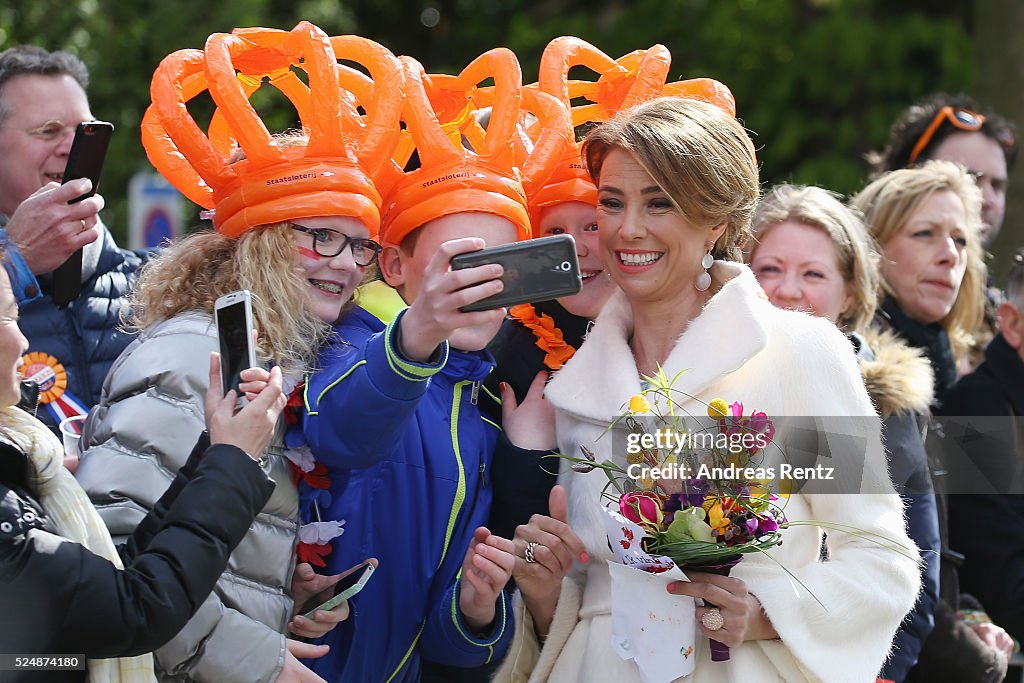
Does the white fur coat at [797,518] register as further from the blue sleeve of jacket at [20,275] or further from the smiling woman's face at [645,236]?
the blue sleeve of jacket at [20,275]

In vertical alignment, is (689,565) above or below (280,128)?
above

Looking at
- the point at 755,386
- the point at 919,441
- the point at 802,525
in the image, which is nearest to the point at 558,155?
the point at 755,386

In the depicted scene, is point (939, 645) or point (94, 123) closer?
point (94, 123)

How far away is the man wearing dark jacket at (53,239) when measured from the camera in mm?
3541

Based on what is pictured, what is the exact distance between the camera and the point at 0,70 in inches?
171

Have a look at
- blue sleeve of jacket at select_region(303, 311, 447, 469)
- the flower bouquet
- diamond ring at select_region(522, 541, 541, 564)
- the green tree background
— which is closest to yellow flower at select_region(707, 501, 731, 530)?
the flower bouquet

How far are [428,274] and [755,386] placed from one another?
83 cm

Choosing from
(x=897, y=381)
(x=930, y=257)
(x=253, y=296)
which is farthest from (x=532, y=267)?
(x=930, y=257)

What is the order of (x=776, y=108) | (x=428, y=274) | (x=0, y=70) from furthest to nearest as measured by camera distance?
(x=776, y=108) < (x=0, y=70) < (x=428, y=274)

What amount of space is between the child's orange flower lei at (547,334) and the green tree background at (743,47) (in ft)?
17.4

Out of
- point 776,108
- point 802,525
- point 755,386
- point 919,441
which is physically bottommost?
point 776,108

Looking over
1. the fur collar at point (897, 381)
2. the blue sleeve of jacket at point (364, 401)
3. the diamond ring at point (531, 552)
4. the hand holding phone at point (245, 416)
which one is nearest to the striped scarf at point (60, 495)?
the hand holding phone at point (245, 416)

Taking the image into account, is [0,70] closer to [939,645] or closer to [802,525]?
[802,525]

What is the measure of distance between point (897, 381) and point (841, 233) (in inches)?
21.2
